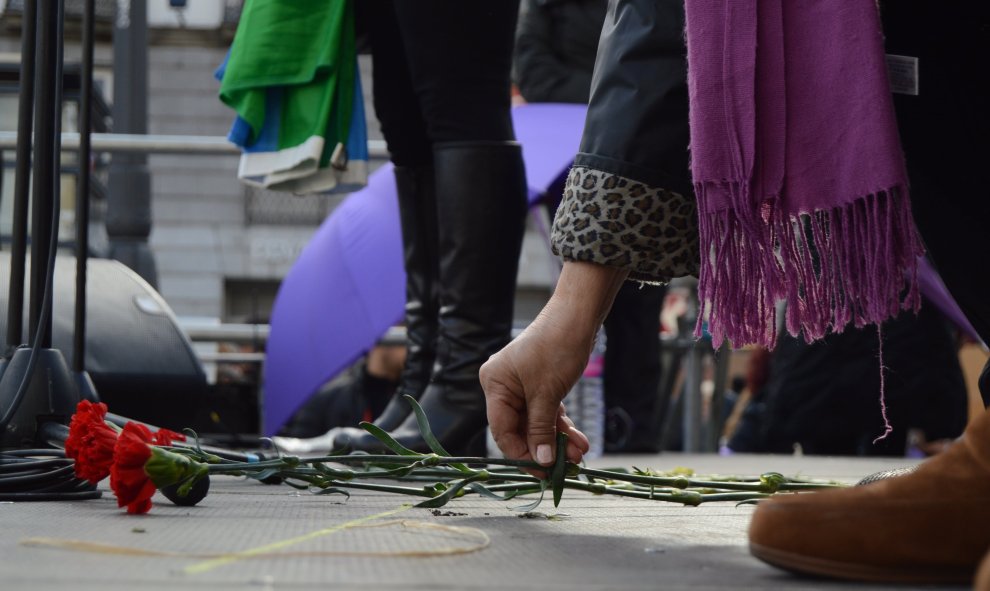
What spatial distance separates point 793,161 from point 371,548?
563mm

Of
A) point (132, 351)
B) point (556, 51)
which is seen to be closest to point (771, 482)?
point (132, 351)

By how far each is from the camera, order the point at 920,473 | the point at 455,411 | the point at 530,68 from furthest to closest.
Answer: the point at 530,68, the point at 455,411, the point at 920,473

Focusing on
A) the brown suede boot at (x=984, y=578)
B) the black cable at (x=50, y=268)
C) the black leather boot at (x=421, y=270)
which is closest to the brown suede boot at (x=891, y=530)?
the brown suede boot at (x=984, y=578)

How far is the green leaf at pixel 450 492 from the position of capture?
1.35 metres

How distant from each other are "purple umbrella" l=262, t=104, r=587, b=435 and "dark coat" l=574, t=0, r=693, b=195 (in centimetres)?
275

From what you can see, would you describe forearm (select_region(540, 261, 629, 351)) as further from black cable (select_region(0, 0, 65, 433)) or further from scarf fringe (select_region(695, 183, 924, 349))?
black cable (select_region(0, 0, 65, 433))

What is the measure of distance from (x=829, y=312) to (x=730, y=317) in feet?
0.34

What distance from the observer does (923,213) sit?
1531mm

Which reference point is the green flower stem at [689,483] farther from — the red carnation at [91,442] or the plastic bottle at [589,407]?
the plastic bottle at [589,407]

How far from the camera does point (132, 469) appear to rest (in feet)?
4.05

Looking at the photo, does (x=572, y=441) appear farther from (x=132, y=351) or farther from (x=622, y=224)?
(x=132, y=351)

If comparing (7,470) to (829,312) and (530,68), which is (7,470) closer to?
(829,312)

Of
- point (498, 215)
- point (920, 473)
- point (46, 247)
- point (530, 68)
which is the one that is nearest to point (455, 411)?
point (498, 215)

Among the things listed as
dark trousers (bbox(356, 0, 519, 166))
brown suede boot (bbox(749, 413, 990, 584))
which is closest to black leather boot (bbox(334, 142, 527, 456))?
dark trousers (bbox(356, 0, 519, 166))
